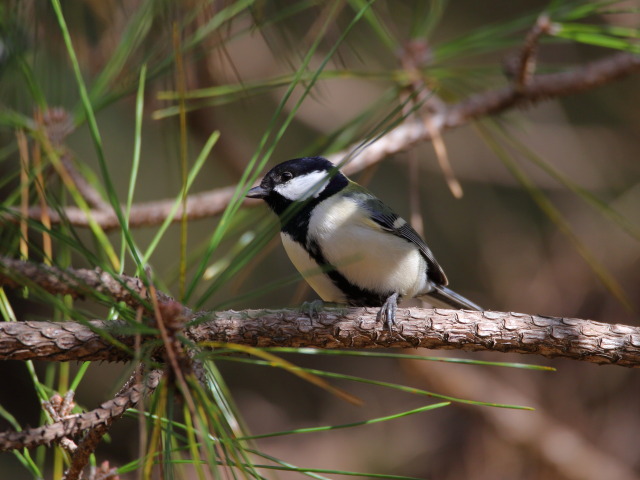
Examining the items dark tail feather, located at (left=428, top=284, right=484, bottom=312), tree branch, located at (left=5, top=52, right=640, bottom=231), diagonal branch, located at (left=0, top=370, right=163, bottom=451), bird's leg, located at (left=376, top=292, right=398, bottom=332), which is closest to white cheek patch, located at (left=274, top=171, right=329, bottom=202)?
tree branch, located at (left=5, top=52, right=640, bottom=231)

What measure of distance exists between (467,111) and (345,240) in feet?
1.95

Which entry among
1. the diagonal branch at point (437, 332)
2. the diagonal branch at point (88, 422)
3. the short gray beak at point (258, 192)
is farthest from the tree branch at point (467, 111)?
the diagonal branch at point (88, 422)

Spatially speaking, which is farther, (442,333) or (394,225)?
(394,225)

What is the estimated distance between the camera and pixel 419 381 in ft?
8.98

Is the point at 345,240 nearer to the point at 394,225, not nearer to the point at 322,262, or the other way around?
the point at 322,262

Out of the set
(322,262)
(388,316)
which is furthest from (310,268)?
(388,316)

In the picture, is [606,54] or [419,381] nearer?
[419,381]

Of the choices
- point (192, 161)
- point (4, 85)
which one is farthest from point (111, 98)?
point (192, 161)

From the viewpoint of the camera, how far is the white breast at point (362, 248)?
195cm

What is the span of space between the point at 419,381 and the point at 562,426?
1.91 feet

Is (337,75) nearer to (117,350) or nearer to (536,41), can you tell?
(536,41)

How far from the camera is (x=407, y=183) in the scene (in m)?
3.80

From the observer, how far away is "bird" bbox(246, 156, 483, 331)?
1.96 m

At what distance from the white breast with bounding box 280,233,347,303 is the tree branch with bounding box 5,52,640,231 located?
24 centimetres
